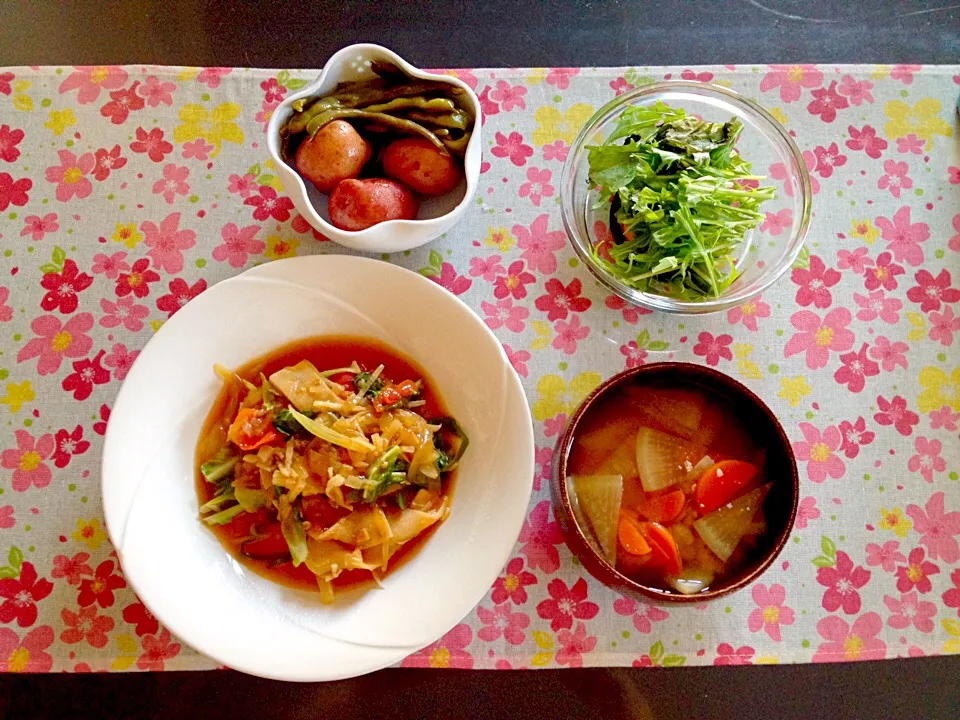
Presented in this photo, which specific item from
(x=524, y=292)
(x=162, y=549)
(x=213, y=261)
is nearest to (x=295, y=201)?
(x=213, y=261)

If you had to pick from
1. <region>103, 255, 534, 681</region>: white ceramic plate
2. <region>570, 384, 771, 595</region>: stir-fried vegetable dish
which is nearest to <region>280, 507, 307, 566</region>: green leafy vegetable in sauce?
<region>103, 255, 534, 681</region>: white ceramic plate

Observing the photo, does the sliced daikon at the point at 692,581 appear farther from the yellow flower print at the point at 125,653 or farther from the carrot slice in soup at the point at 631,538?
the yellow flower print at the point at 125,653

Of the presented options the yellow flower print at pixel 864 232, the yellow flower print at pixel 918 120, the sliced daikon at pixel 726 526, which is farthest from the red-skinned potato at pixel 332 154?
the yellow flower print at pixel 918 120

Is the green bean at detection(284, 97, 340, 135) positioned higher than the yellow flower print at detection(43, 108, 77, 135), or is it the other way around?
the green bean at detection(284, 97, 340, 135)

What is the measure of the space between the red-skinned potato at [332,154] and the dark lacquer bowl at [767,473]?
2.34ft

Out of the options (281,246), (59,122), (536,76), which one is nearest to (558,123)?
(536,76)

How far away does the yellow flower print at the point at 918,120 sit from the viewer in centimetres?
192

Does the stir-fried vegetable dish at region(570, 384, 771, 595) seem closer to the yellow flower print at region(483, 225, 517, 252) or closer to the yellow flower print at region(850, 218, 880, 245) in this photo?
the yellow flower print at region(483, 225, 517, 252)

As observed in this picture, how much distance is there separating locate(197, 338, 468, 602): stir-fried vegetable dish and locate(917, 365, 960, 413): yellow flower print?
1.15 metres

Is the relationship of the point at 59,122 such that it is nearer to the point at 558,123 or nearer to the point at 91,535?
the point at 91,535

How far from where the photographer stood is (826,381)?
6.01 feet

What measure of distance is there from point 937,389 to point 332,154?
1.55 meters

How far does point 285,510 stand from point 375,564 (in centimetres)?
23

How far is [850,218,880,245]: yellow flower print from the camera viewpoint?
1883mm
